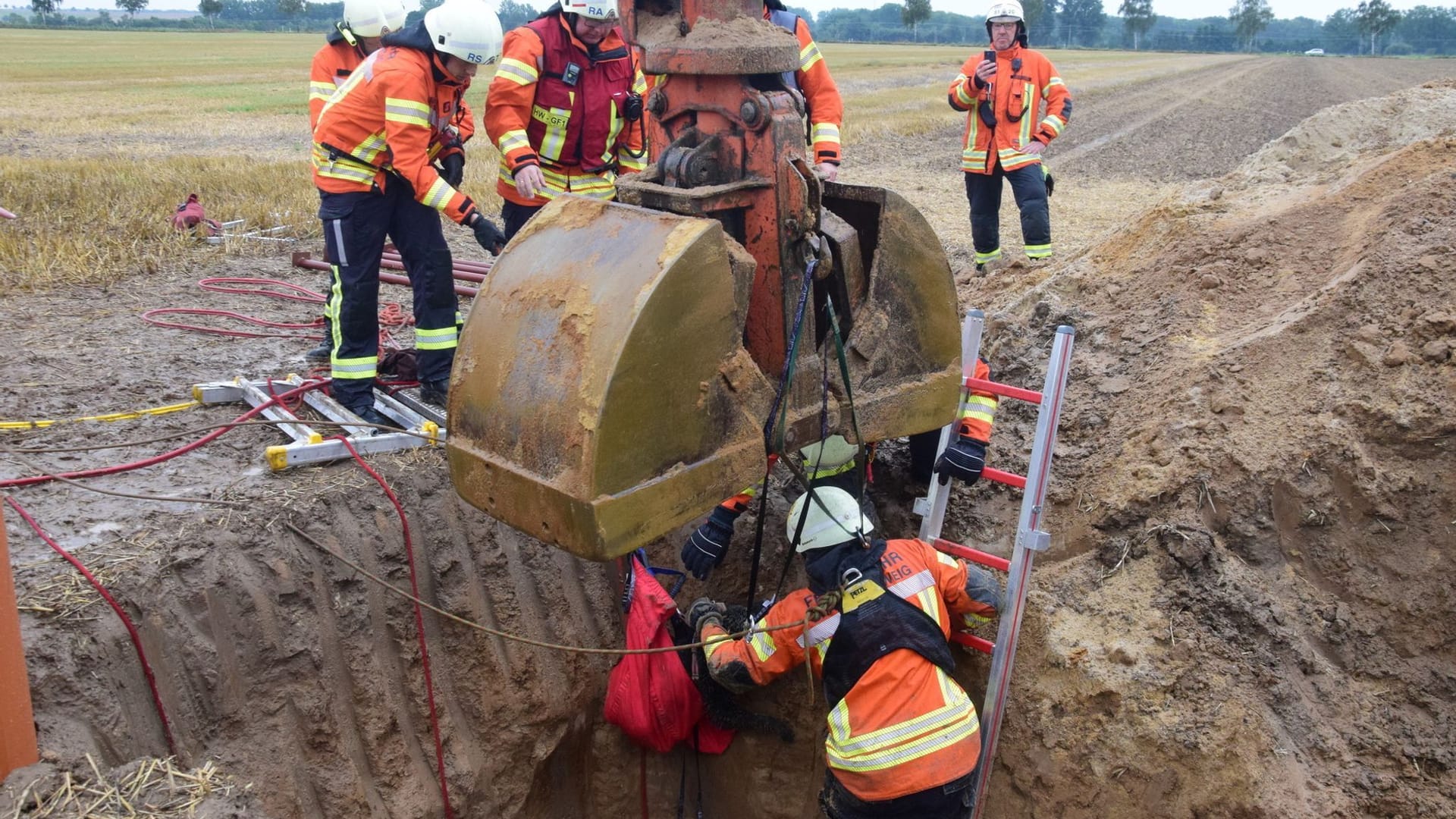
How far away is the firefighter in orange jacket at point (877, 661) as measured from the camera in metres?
3.43

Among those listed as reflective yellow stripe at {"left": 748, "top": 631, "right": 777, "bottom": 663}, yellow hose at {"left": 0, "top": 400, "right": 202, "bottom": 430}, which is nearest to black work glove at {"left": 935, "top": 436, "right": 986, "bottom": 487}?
reflective yellow stripe at {"left": 748, "top": 631, "right": 777, "bottom": 663}

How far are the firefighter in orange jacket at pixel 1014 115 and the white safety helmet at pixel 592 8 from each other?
333 cm

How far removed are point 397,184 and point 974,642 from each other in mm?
3406

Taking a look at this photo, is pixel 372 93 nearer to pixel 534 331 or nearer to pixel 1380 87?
pixel 534 331

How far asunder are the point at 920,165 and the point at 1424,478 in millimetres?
12914

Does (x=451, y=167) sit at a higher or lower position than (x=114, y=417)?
higher

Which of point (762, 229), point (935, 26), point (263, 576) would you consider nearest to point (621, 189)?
point (762, 229)

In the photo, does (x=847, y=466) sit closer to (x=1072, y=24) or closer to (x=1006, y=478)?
(x=1006, y=478)

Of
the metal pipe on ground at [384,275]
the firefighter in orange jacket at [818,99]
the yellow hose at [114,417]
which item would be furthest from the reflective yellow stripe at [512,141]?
the yellow hose at [114,417]

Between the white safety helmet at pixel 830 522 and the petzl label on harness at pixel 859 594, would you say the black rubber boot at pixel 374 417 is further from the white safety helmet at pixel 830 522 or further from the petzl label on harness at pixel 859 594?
the petzl label on harness at pixel 859 594

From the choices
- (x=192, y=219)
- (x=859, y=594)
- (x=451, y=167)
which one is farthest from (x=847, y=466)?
(x=192, y=219)

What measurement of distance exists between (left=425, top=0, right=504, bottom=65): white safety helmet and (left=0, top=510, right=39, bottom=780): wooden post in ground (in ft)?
9.10

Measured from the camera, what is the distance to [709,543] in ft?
14.2

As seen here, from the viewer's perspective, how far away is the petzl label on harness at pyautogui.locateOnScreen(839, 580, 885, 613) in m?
3.53
